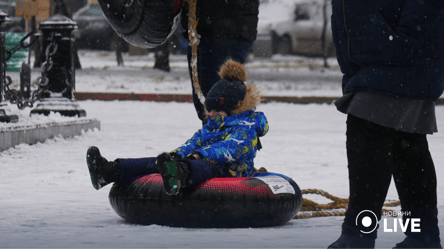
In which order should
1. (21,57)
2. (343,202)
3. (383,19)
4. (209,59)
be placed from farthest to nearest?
1. (21,57)
2. (209,59)
3. (343,202)
4. (383,19)

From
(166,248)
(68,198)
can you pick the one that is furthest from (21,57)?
(166,248)

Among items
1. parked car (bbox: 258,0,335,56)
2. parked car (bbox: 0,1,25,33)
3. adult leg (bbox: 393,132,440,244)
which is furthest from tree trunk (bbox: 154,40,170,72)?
adult leg (bbox: 393,132,440,244)

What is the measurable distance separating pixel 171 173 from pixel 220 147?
38cm

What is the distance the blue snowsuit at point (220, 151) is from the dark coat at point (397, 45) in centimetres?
108

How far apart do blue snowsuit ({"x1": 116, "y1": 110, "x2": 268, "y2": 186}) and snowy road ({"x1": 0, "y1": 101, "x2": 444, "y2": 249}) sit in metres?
0.30

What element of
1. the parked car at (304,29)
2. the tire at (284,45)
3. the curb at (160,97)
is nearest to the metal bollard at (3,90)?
the curb at (160,97)

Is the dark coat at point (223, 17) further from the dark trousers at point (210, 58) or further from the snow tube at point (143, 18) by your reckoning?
the snow tube at point (143, 18)

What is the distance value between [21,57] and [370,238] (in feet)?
26.1

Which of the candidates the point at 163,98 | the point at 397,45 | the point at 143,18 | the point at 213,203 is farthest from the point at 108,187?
the point at 163,98

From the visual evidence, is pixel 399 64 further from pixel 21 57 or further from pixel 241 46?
pixel 21 57

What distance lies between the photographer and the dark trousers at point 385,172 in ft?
10.1

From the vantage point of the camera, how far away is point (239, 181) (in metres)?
4.00

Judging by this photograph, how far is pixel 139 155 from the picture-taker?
729 cm

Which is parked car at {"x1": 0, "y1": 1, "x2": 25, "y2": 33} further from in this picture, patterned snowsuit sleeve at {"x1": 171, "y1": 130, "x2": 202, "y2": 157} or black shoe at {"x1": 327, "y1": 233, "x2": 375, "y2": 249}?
black shoe at {"x1": 327, "y1": 233, "x2": 375, "y2": 249}
